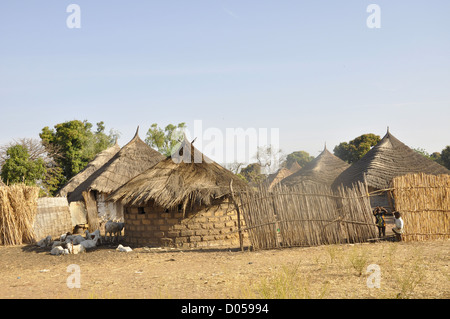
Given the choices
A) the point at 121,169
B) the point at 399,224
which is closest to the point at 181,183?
the point at 399,224

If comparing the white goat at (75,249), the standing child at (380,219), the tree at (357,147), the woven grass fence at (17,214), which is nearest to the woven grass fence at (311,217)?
the standing child at (380,219)

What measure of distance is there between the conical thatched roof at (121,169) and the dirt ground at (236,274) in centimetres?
781

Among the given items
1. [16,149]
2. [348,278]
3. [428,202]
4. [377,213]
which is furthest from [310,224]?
[16,149]

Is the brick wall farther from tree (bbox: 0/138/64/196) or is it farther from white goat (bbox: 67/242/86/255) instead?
tree (bbox: 0/138/64/196)

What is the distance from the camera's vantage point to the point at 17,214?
13.9 m

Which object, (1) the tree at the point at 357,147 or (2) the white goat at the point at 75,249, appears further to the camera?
(1) the tree at the point at 357,147

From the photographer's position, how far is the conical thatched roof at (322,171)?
23.0 m

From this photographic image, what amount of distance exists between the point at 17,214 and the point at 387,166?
50.5 feet

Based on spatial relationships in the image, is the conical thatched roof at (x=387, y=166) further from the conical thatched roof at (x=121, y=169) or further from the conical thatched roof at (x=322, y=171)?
the conical thatched roof at (x=121, y=169)

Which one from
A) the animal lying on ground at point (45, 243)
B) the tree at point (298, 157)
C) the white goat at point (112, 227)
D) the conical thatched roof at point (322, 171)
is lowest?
the animal lying on ground at point (45, 243)

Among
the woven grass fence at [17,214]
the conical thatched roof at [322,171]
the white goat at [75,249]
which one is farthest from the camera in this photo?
the conical thatched roof at [322,171]

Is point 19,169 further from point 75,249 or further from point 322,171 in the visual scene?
point 322,171

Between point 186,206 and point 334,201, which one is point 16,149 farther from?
point 334,201
